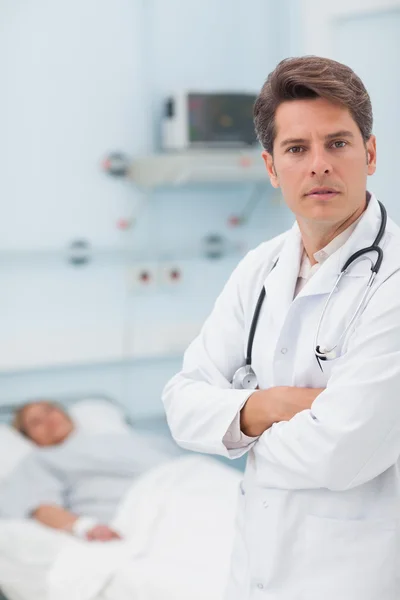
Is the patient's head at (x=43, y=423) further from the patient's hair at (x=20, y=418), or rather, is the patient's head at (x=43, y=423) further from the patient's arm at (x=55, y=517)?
the patient's arm at (x=55, y=517)

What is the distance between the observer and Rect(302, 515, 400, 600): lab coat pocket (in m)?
1.28

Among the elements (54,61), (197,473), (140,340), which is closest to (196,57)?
(54,61)

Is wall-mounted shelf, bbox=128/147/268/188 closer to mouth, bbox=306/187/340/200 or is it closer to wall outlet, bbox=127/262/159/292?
wall outlet, bbox=127/262/159/292

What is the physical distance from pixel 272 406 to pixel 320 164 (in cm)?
39

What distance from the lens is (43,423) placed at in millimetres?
3264

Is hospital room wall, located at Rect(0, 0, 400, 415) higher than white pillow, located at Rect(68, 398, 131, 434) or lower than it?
higher

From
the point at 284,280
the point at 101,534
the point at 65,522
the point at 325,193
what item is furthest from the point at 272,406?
the point at 65,522

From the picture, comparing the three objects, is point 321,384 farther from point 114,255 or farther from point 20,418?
point 114,255

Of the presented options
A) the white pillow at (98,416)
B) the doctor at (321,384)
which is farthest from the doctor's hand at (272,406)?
the white pillow at (98,416)

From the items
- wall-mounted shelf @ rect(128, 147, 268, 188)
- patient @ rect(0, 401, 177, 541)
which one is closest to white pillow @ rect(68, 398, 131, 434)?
patient @ rect(0, 401, 177, 541)

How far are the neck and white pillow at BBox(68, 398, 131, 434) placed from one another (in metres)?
2.08

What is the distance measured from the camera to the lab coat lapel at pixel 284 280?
1.41 m

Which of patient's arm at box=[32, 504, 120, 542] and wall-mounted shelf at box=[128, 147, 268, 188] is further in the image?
wall-mounted shelf at box=[128, 147, 268, 188]

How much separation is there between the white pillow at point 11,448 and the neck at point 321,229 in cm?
196
